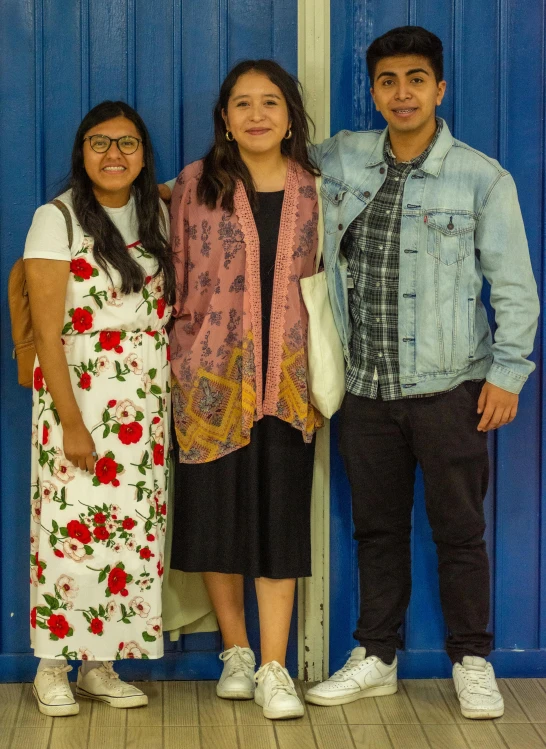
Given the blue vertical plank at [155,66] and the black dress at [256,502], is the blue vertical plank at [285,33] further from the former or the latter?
the black dress at [256,502]

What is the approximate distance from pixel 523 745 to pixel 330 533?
2.67 feet

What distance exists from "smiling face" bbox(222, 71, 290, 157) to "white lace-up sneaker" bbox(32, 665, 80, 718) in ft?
4.99

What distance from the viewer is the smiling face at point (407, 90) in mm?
2900

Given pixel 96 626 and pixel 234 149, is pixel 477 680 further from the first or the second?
pixel 234 149

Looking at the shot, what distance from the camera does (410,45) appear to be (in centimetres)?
289

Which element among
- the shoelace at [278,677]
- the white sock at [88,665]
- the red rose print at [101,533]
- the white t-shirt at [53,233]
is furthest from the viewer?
the white sock at [88,665]

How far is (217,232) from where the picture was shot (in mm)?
2980

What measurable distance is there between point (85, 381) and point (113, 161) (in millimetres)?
578

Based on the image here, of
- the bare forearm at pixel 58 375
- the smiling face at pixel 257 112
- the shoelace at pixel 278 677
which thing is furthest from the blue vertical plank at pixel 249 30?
the shoelace at pixel 278 677

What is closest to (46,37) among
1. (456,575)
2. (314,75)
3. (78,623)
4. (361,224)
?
(314,75)

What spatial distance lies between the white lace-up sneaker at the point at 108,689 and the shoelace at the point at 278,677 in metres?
0.34

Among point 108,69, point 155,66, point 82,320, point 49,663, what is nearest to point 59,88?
point 108,69

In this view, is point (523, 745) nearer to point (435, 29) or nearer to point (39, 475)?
point (39, 475)

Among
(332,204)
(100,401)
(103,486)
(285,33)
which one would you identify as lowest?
(103,486)
